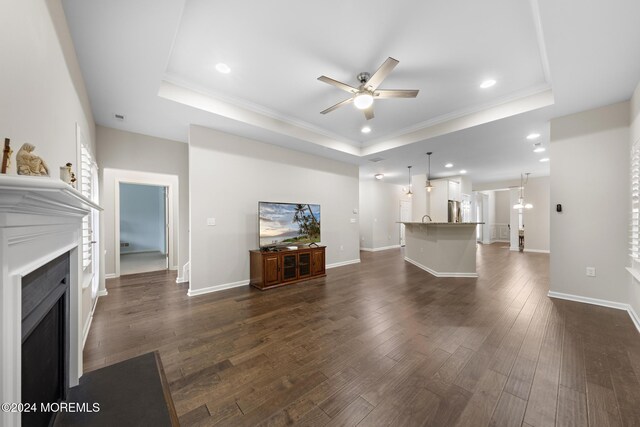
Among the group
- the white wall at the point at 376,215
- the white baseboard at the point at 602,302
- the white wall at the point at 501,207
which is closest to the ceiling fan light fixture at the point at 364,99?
the white baseboard at the point at 602,302

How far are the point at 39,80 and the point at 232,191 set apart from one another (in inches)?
117

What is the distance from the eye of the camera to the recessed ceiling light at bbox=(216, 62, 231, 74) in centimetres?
287

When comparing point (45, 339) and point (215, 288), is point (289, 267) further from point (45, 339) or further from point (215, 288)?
point (45, 339)

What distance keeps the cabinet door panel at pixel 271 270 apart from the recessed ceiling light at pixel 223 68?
9.31 feet

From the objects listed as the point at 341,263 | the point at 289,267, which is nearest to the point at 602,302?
the point at 341,263

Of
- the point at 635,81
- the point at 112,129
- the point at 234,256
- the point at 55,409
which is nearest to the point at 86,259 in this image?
the point at 55,409

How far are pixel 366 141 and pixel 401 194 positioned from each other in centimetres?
561

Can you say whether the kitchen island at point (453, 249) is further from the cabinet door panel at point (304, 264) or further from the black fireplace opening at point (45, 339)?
the black fireplace opening at point (45, 339)

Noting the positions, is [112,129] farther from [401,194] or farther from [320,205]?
[401,194]

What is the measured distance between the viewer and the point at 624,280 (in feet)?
10.4

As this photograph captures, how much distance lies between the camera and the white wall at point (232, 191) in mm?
3955

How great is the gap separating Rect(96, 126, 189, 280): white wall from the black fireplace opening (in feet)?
9.51

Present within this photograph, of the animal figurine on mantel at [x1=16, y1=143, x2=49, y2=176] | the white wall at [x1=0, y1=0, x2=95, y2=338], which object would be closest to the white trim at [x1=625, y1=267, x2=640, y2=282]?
the animal figurine on mantel at [x1=16, y1=143, x2=49, y2=176]

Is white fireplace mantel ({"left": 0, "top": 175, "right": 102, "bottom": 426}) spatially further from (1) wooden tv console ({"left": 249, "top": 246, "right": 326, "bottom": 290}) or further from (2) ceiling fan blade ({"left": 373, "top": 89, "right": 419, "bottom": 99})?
(1) wooden tv console ({"left": 249, "top": 246, "right": 326, "bottom": 290})
